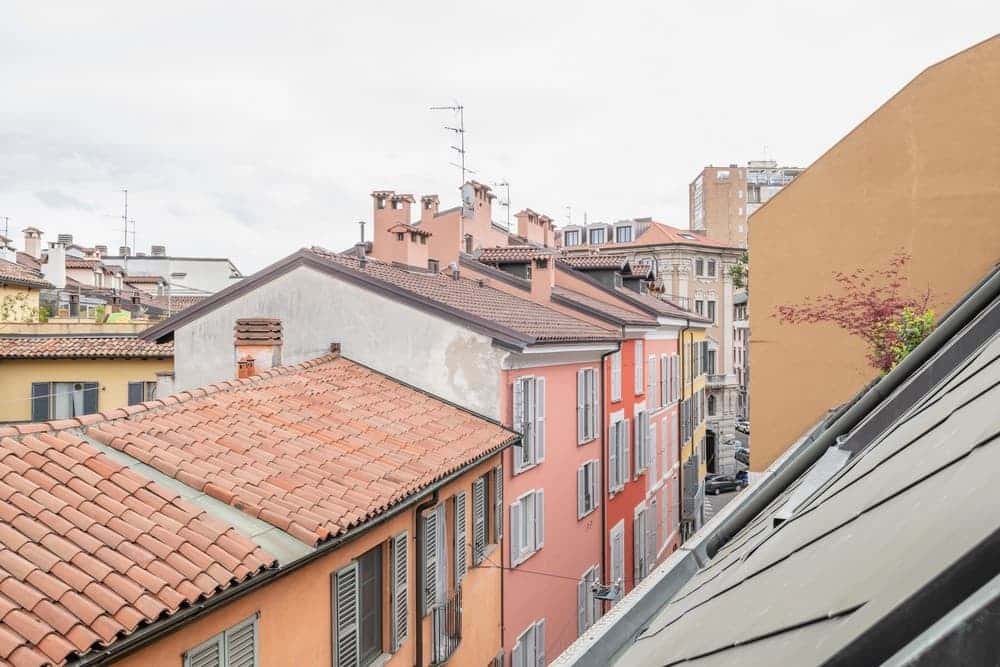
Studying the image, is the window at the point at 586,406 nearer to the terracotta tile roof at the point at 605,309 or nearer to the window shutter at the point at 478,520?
the terracotta tile roof at the point at 605,309

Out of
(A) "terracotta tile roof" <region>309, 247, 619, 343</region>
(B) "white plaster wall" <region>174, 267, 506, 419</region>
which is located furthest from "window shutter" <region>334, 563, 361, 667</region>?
(A) "terracotta tile roof" <region>309, 247, 619, 343</region>

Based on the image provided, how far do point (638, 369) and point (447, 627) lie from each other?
13.1 metres

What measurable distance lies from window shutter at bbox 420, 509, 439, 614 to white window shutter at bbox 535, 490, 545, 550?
5.02 metres

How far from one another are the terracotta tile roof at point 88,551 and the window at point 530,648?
915 cm

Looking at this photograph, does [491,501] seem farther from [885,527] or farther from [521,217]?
[521,217]

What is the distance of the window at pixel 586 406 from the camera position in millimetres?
17656

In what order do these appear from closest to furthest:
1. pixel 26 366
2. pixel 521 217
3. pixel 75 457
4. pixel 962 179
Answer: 1. pixel 75 457
2. pixel 962 179
3. pixel 26 366
4. pixel 521 217

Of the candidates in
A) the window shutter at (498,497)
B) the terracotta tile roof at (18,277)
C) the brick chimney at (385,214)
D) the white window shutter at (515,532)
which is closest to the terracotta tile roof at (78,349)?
the brick chimney at (385,214)

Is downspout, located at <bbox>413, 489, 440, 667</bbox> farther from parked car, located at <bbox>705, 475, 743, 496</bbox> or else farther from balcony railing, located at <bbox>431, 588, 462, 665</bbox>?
parked car, located at <bbox>705, 475, 743, 496</bbox>

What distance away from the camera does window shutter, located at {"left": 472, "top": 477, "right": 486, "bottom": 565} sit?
12531 millimetres

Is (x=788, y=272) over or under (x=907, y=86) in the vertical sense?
under

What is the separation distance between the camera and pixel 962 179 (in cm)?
1045

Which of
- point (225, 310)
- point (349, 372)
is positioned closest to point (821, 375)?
point (349, 372)

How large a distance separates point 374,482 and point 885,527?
794cm
